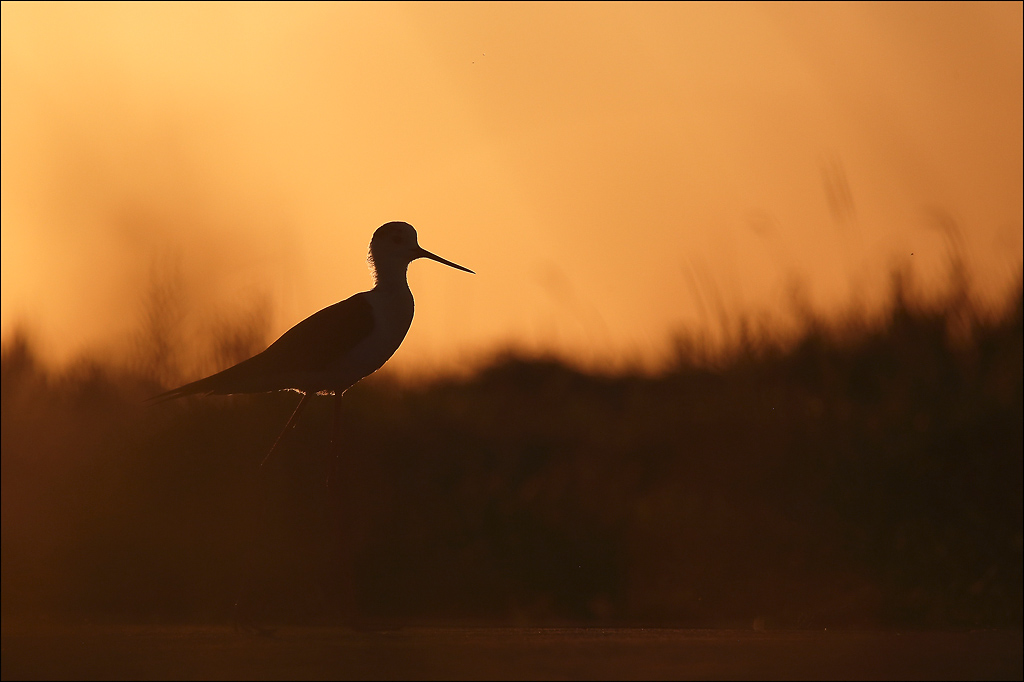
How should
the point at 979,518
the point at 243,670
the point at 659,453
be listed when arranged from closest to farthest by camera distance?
the point at 243,670
the point at 979,518
the point at 659,453

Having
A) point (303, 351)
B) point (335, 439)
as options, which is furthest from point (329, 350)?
point (335, 439)

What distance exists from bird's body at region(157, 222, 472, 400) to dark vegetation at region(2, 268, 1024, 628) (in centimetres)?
74

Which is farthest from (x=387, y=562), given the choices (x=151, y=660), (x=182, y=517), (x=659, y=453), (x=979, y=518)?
(x=151, y=660)

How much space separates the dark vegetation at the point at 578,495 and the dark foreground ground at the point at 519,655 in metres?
2.48

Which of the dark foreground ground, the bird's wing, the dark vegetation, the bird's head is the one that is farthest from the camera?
the dark vegetation

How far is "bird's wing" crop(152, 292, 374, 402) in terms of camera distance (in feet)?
19.8

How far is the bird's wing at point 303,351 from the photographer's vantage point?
604 cm

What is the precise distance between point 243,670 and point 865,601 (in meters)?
5.46

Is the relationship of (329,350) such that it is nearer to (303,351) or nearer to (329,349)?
(329,349)

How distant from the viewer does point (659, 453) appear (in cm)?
1048

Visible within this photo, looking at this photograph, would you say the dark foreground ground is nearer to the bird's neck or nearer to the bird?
the bird

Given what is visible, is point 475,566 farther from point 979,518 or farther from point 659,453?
point 979,518

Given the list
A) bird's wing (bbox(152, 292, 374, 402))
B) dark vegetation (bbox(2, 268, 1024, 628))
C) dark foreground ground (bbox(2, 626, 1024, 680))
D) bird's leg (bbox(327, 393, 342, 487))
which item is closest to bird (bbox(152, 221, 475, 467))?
bird's wing (bbox(152, 292, 374, 402))

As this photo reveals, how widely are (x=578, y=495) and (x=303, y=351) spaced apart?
16.1ft
